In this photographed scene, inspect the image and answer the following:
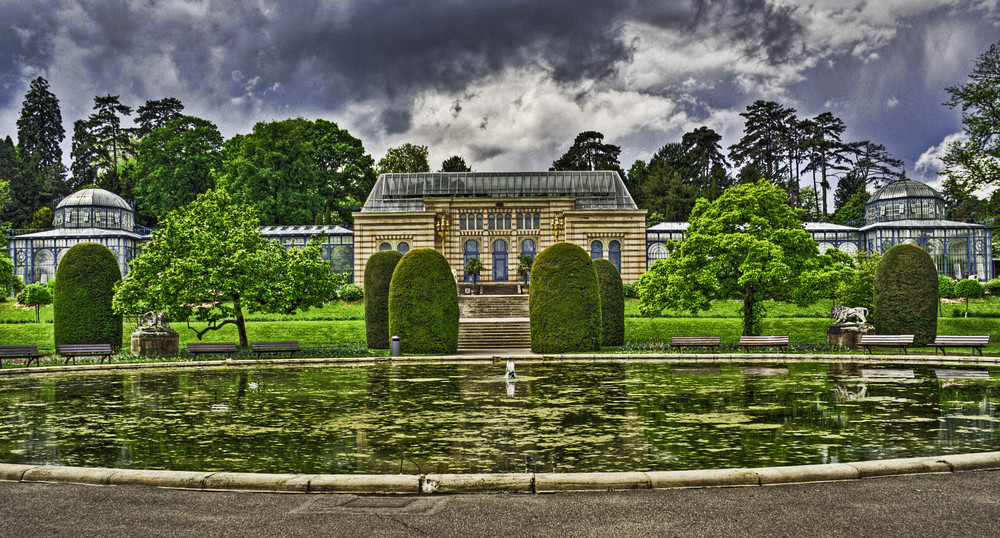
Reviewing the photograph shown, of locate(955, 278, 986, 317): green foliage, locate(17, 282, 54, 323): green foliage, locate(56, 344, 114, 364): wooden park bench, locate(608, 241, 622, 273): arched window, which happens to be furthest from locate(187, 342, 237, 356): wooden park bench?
locate(955, 278, 986, 317): green foliage

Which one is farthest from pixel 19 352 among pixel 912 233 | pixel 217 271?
pixel 912 233

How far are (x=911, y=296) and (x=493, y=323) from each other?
1792cm

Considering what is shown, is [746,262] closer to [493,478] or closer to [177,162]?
[493,478]

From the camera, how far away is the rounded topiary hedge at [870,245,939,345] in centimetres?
2695

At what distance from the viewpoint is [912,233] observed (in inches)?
2035

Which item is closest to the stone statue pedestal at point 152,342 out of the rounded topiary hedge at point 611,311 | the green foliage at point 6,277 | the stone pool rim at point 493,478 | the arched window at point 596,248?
the green foliage at point 6,277

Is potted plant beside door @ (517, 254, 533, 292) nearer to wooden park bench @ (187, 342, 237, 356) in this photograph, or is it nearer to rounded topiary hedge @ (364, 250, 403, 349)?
rounded topiary hedge @ (364, 250, 403, 349)

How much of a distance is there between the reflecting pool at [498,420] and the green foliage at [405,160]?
5338cm

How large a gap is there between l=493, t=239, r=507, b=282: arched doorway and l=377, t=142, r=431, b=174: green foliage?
2179cm

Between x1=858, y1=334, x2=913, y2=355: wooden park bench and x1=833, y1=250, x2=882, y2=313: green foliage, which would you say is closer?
x1=858, y1=334, x2=913, y2=355: wooden park bench

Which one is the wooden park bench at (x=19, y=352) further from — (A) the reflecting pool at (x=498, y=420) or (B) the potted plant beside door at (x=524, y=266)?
(B) the potted plant beside door at (x=524, y=266)

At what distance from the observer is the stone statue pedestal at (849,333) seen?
89.6 feet

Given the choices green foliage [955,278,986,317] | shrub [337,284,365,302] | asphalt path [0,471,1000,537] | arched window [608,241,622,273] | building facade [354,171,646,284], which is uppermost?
building facade [354,171,646,284]

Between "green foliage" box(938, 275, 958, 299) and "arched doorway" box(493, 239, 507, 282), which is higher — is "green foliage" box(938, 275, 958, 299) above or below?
below
